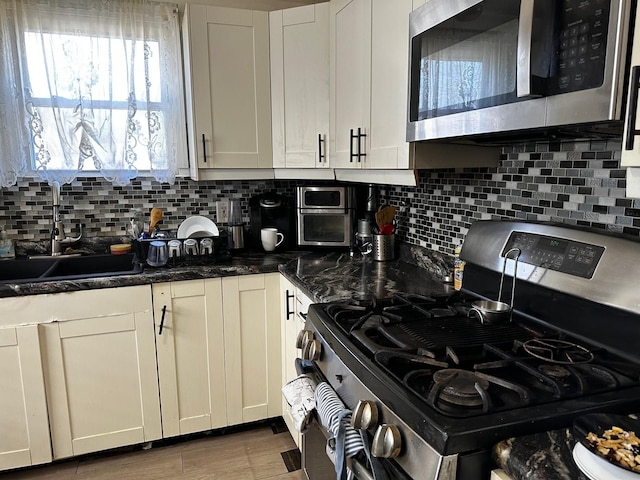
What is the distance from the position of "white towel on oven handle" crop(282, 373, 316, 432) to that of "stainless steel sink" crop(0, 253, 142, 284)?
1.08 meters

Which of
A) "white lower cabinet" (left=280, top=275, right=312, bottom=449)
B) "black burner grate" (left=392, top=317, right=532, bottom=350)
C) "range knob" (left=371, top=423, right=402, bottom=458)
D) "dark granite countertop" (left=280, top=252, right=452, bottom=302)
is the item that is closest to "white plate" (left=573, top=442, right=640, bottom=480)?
"range knob" (left=371, top=423, right=402, bottom=458)

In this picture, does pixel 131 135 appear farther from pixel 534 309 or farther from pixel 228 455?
pixel 534 309

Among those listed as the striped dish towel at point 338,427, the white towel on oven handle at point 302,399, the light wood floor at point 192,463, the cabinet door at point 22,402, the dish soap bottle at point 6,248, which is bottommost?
the light wood floor at point 192,463

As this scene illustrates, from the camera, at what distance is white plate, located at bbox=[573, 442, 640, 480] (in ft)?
2.02

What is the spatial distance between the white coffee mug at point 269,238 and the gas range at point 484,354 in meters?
1.06

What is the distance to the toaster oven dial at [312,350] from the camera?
130cm

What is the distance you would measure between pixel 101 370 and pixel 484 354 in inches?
66.0

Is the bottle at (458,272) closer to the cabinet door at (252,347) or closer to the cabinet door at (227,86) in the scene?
the cabinet door at (252,347)

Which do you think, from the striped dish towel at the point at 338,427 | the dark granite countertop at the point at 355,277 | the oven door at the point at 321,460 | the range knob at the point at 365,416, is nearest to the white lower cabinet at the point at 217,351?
the dark granite countertop at the point at 355,277

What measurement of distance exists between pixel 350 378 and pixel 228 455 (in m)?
1.37

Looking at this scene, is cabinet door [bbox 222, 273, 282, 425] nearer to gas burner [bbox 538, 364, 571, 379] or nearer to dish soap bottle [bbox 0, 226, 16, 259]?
dish soap bottle [bbox 0, 226, 16, 259]

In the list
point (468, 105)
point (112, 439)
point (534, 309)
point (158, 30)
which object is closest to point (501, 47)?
point (468, 105)

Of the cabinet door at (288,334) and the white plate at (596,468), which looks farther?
the cabinet door at (288,334)

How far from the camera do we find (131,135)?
2.30m
